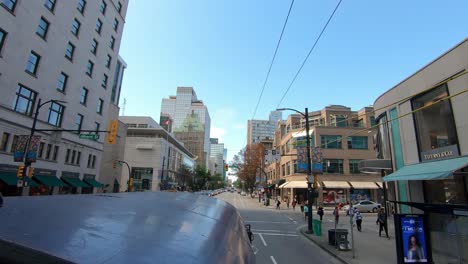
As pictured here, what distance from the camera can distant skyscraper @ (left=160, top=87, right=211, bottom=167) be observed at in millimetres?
154500

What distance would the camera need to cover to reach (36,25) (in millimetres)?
25688

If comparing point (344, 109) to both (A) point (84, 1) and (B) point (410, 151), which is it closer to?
(B) point (410, 151)

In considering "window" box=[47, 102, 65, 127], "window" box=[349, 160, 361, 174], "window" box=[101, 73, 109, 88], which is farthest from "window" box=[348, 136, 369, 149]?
"window" box=[47, 102, 65, 127]

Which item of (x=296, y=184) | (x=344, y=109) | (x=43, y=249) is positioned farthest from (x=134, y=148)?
(x=43, y=249)

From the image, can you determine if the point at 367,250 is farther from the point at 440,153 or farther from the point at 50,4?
the point at 50,4

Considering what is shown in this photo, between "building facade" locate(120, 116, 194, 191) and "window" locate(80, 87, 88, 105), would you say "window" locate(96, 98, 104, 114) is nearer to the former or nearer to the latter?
"window" locate(80, 87, 88, 105)

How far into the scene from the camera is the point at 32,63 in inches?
1022

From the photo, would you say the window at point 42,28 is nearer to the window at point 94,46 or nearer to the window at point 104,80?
the window at point 94,46

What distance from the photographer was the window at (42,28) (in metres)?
26.4

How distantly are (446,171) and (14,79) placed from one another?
1186 inches

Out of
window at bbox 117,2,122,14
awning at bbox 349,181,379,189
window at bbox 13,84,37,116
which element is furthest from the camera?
awning at bbox 349,181,379,189

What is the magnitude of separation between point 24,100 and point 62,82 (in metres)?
5.81

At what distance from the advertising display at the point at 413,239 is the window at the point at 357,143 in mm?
44623

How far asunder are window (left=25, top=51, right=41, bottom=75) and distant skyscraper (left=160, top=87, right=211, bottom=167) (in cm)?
12540
